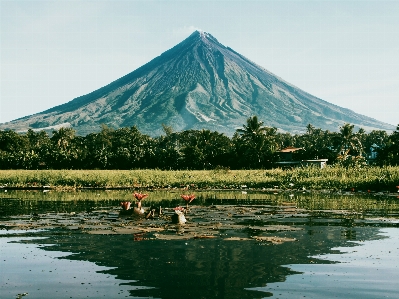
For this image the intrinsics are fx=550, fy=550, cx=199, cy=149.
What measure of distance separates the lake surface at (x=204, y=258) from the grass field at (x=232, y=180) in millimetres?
19162

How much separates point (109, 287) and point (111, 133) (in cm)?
11534

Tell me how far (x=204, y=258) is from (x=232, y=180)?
35028 mm

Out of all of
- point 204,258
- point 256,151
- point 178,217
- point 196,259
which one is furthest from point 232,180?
point 196,259

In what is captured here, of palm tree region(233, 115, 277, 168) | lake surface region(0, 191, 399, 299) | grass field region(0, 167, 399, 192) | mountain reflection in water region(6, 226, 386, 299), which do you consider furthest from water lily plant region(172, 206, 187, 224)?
palm tree region(233, 115, 277, 168)

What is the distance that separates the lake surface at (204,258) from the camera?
961 centimetres

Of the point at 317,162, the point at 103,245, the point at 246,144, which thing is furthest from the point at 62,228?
the point at 317,162

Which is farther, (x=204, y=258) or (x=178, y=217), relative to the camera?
(x=178, y=217)

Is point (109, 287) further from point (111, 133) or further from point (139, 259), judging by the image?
point (111, 133)

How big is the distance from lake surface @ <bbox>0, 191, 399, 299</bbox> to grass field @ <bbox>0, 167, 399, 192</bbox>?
1916 centimetres

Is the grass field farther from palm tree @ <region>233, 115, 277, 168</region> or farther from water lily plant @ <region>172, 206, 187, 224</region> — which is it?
palm tree @ <region>233, 115, 277, 168</region>

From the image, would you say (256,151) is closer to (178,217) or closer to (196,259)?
(178,217)

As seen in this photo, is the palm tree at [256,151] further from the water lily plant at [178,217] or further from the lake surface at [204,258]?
the water lily plant at [178,217]

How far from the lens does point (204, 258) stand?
12203 mm

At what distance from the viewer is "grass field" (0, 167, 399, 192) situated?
38.8 m
